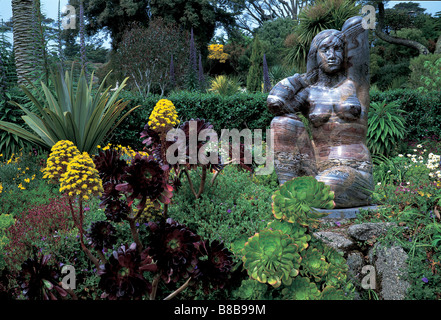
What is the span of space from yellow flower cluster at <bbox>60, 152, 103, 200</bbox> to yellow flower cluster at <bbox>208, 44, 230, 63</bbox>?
2257cm

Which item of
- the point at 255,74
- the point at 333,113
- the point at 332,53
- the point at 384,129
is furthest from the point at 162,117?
the point at 255,74

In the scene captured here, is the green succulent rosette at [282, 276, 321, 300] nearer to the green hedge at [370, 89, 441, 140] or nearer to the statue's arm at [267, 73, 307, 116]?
the statue's arm at [267, 73, 307, 116]

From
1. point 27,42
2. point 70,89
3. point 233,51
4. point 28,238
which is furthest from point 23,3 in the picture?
point 233,51

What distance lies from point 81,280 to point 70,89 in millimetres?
3869

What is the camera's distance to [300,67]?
1103cm

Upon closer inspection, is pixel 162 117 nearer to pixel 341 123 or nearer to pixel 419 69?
pixel 341 123

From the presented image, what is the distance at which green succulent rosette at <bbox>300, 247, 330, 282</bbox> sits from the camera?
1.52 meters

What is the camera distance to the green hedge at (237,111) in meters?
7.09

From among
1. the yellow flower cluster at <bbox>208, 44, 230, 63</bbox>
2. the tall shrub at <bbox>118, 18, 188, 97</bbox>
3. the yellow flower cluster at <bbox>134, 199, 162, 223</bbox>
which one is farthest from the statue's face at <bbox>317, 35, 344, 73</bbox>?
the yellow flower cluster at <bbox>208, 44, 230, 63</bbox>

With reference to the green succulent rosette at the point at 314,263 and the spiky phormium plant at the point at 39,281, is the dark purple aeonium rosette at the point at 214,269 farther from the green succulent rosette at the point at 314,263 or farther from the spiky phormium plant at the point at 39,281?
the spiky phormium plant at the point at 39,281

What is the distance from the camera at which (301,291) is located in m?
1.49

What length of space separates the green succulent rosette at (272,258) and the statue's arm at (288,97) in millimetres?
1913

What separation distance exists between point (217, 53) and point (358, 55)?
2124 centimetres

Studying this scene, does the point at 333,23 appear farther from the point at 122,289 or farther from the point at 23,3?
the point at 122,289
